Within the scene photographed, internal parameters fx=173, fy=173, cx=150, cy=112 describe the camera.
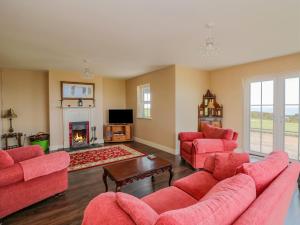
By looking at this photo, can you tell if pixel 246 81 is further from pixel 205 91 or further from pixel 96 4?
pixel 96 4

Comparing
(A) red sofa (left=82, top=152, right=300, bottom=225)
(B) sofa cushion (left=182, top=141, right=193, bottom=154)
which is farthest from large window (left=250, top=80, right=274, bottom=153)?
(A) red sofa (left=82, top=152, right=300, bottom=225)

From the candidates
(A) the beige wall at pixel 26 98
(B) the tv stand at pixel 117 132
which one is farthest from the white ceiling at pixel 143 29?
(B) the tv stand at pixel 117 132

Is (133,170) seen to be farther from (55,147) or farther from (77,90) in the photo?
(77,90)

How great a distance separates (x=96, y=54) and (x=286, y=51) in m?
3.90

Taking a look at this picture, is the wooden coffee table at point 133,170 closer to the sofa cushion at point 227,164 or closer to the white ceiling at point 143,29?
the sofa cushion at point 227,164

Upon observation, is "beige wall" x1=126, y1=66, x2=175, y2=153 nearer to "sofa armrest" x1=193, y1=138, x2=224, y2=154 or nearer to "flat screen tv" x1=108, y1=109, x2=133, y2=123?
"flat screen tv" x1=108, y1=109, x2=133, y2=123

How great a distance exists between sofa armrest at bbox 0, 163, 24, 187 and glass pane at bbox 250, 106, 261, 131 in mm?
4835

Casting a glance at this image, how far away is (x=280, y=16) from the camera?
2154 millimetres

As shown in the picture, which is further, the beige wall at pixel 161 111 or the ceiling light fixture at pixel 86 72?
the beige wall at pixel 161 111

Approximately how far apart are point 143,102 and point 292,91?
4215 mm

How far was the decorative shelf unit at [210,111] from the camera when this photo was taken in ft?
16.7

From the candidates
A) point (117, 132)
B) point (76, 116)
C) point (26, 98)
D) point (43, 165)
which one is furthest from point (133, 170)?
point (26, 98)

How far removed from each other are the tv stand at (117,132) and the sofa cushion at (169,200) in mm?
4641

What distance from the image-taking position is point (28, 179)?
6.65 ft
